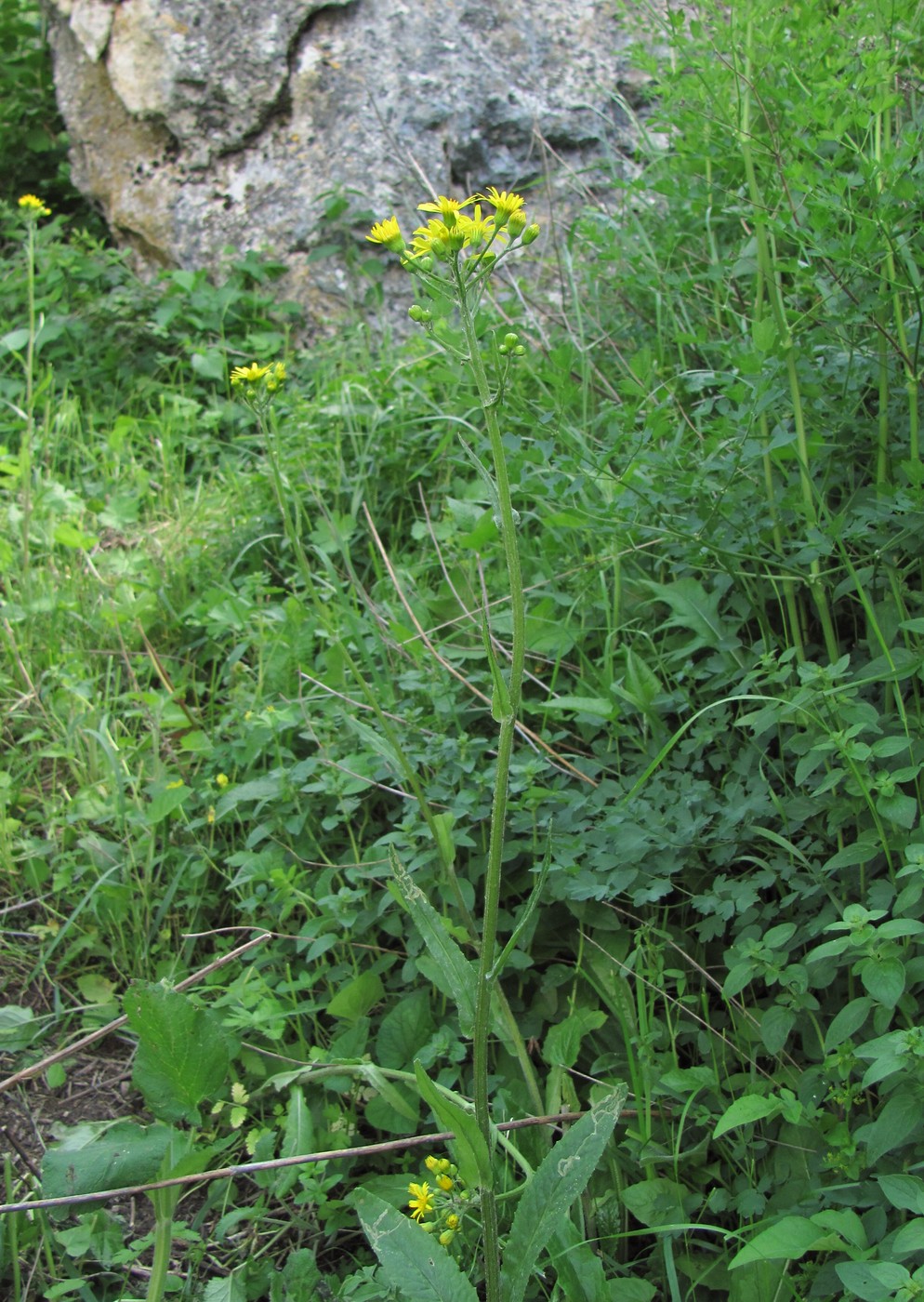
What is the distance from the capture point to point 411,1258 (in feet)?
3.76

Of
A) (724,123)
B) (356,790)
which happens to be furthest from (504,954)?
(724,123)

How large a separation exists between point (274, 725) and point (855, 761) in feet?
3.58

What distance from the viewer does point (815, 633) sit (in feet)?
5.92

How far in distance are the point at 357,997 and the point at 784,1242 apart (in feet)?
2.40

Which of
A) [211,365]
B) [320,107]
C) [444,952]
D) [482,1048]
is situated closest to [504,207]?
[444,952]

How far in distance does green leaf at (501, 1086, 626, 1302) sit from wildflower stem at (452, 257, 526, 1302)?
0.03 metres

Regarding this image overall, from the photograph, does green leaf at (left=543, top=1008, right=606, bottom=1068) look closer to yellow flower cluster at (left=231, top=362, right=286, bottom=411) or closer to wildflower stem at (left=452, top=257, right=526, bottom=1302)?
wildflower stem at (left=452, top=257, right=526, bottom=1302)

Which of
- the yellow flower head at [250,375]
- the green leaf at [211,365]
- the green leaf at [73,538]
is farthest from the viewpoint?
the green leaf at [211,365]

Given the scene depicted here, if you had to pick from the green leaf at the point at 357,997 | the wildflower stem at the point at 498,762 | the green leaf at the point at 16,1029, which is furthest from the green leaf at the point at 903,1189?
the green leaf at the point at 16,1029

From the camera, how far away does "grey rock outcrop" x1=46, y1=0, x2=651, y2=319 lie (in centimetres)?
379

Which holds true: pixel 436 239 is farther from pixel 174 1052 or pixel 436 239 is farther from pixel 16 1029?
pixel 16 1029

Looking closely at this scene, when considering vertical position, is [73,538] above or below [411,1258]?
above

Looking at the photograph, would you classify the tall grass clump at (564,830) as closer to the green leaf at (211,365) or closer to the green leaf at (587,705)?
the green leaf at (587,705)

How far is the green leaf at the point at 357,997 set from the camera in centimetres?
163
